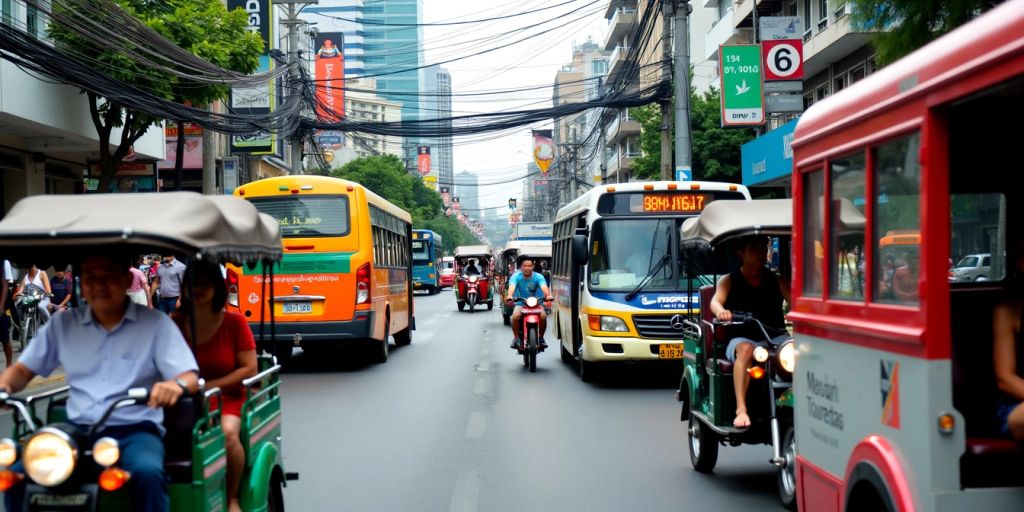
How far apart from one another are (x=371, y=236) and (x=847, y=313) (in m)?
12.9

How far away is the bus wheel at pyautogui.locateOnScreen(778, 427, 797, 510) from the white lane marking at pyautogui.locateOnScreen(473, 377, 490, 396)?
23.3 ft

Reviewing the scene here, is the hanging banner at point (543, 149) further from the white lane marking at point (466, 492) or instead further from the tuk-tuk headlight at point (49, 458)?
the tuk-tuk headlight at point (49, 458)

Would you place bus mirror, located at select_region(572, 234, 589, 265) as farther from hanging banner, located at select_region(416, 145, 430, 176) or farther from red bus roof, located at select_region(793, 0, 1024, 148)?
hanging banner, located at select_region(416, 145, 430, 176)

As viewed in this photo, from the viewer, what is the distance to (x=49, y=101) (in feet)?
73.7

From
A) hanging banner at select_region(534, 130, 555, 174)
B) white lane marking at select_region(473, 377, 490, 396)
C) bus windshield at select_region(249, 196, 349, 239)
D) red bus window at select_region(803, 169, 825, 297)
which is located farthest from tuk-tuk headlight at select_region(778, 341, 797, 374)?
hanging banner at select_region(534, 130, 555, 174)

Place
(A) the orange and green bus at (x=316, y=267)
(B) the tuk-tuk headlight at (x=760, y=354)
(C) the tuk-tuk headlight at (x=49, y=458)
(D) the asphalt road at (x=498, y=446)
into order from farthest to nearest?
(A) the orange and green bus at (x=316, y=267) → (D) the asphalt road at (x=498, y=446) → (B) the tuk-tuk headlight at (x=760, y=354) → (C) the tuk-tuk headlight at (x=49, y=458)

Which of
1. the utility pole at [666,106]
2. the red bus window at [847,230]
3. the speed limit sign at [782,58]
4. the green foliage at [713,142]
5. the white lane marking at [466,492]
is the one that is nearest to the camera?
the red bus window at [847,230]

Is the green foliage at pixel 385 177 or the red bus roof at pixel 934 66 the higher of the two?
the green foliage at pixel 385 177

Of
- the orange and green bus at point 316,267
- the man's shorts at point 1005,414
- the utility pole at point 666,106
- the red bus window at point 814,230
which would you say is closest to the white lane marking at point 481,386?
the orange and green bus at point 316,267

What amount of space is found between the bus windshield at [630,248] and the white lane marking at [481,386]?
1.92 meters

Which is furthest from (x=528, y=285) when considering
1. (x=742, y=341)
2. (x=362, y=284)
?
(x=742, y=341)

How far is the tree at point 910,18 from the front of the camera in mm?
10805

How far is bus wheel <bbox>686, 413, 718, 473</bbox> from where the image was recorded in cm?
838

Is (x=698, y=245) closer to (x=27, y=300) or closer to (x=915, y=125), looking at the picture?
(x=915, y=125)
